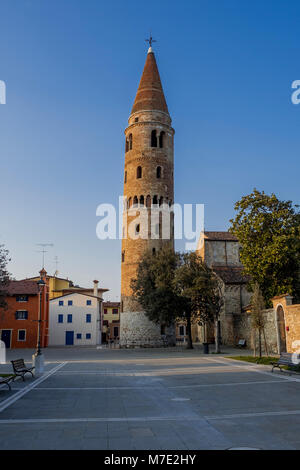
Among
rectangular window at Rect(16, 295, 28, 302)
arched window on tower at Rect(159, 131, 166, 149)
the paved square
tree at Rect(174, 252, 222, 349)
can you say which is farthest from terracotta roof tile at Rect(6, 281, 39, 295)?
the paved square

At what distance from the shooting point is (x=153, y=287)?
35.8 m

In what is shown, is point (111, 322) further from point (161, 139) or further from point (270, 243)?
point (270, 243)

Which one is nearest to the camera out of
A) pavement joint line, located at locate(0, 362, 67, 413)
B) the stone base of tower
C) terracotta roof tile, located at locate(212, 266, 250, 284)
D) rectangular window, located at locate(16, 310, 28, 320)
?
pavement joint line, located at locate(0, 362, 67, 413)

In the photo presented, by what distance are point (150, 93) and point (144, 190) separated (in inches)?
513

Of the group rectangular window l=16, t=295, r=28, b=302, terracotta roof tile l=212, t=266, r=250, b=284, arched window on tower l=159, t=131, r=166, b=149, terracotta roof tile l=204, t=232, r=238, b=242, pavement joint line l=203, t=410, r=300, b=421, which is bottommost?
pavement joint line l=203, t=410, r=300, b=421

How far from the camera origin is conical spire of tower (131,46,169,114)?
47375 mm

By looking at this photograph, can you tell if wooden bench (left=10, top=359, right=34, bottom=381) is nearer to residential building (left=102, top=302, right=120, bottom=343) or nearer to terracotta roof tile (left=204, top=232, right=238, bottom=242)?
terracotta roof tile (left=204, top=232, right=238, bottom=242)

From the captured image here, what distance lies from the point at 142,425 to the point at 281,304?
63.8 ft

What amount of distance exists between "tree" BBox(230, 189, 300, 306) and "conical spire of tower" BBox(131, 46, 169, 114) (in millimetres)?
23027

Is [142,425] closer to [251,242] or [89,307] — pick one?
[251,242]

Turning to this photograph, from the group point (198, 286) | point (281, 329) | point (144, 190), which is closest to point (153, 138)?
point (144, 190)

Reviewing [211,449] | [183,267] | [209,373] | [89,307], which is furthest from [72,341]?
[211,449]

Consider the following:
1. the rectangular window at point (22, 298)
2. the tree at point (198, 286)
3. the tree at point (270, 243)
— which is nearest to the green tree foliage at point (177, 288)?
the tree at point (198, 286)

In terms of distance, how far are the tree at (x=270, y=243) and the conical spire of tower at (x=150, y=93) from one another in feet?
75.5
